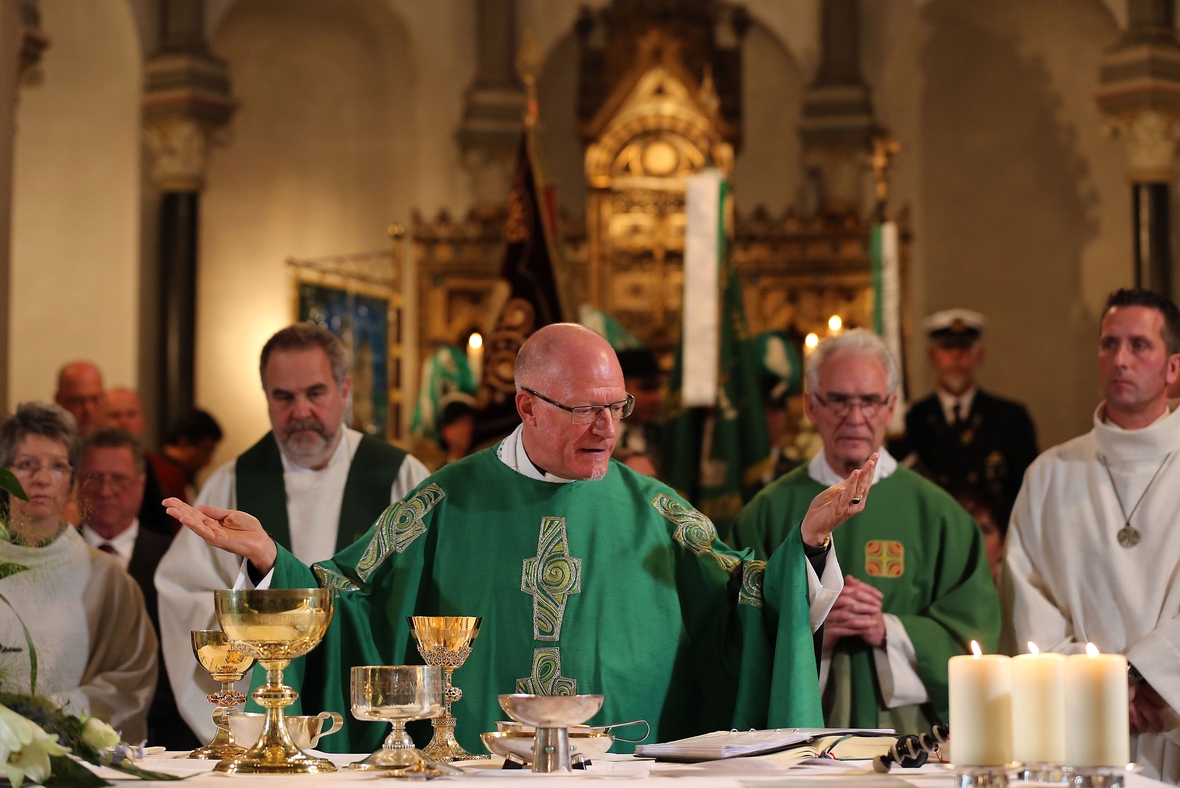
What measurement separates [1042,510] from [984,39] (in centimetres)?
981

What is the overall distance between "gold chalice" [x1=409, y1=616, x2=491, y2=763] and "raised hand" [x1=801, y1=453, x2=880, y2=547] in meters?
0.87

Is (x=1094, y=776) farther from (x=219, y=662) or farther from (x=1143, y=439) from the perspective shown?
(x=1143, y=439)

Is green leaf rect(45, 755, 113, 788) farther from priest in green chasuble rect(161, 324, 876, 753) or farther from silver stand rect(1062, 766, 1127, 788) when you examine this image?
silver stand rect(1062, 766, 1127, 788)

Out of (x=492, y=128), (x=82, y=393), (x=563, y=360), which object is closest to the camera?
(x=563, y=360)

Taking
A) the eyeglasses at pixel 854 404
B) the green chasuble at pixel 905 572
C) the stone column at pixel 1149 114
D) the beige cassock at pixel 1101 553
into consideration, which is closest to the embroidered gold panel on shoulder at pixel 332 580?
the green chasuble at pixel 905 572

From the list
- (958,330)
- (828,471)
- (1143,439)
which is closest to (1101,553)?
(1143,439)

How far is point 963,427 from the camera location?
29.4ft

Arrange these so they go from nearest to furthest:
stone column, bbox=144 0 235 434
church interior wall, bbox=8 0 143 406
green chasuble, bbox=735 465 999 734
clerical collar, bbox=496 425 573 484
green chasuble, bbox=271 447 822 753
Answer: green chasuble, bbox=271 447 822 753 → clerical collar, bbox=496 425 573 484 → green chasuble, bbox=735 465 999 734 → church interior wall, bbox=8 0 143 406 → stone column, bbox=144 0 235 434

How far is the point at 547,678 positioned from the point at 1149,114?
9.86 m

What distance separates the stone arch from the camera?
1359 centimetres

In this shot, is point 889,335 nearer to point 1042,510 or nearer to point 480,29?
point 1042,510

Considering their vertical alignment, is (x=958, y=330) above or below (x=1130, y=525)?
above

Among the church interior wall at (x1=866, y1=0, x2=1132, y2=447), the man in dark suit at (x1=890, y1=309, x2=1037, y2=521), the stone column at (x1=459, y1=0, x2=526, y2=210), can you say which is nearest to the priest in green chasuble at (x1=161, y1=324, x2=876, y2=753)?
the man in dark suit at (x1=890, y1=309, x2=1037, y2=521)

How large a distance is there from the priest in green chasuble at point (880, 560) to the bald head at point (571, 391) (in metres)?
1.09
